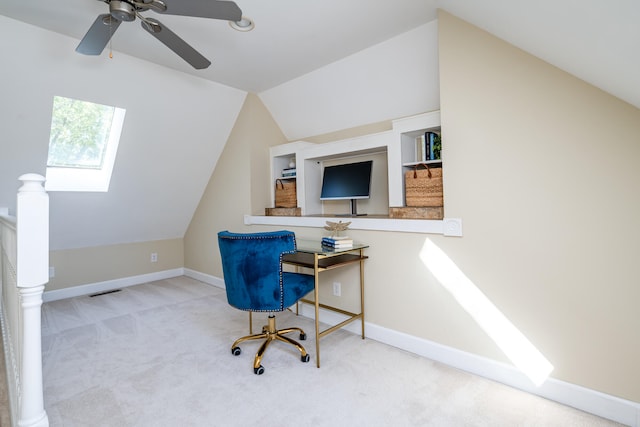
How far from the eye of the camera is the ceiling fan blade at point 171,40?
5.52ft

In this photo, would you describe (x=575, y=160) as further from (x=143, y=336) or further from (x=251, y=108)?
(x=143, y=336)

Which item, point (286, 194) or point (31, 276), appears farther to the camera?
point (286, 194)

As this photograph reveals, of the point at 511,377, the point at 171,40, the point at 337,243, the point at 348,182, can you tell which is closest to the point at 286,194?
the point at 348,182

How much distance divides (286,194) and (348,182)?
829mm

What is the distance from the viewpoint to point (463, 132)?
6.73 feet

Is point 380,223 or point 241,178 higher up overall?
point 241,178

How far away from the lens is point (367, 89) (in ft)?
9.20

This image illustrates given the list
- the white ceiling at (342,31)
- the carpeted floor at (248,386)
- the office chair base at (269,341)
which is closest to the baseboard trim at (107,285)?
the carpeted floor at (248,386)

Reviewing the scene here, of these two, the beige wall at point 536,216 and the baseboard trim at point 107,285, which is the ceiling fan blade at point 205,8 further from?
the baseboard trim at point 107,285

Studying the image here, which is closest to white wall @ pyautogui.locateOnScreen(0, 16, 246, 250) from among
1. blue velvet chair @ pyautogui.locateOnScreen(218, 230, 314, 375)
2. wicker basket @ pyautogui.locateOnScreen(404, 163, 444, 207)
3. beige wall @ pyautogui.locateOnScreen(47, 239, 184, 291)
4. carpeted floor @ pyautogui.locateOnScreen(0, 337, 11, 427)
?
beige wall @ pyautogui.locateOnScreen(47, 239, 184, 291)

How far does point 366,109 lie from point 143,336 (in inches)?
111

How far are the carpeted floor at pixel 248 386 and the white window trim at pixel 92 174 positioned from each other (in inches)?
56.9

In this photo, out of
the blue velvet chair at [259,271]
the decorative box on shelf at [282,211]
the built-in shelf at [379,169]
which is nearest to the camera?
the blue velvet chair at [259,271]

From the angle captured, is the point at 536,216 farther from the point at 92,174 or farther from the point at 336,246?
the point at 92,174
